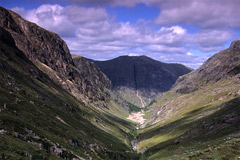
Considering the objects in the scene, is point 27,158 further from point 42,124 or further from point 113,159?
point 113,159

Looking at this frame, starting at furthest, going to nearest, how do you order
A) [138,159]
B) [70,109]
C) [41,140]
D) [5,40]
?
[5,40] < [70,109] < [138,159] < [41,140]

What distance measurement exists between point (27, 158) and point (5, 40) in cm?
16037

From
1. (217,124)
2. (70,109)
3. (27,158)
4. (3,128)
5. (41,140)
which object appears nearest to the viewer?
(27,158)

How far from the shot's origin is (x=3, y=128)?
5528cm

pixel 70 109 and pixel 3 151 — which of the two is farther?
pixel 70 109

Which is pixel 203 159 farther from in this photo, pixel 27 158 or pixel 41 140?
pixel 41 140

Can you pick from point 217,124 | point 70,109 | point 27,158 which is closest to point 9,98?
point 27,158

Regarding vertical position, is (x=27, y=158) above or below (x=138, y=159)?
above

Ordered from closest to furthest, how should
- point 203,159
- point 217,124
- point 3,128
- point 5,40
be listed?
point 203,159 < point 3,128 < point 217,124 < point 5,40

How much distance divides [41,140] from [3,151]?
76.9 ft

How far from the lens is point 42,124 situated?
8456 centimetres

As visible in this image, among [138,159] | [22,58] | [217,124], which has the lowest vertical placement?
[138,159]

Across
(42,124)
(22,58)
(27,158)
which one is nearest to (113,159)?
(42,124)

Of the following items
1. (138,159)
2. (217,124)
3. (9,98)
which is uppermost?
(9,98)
